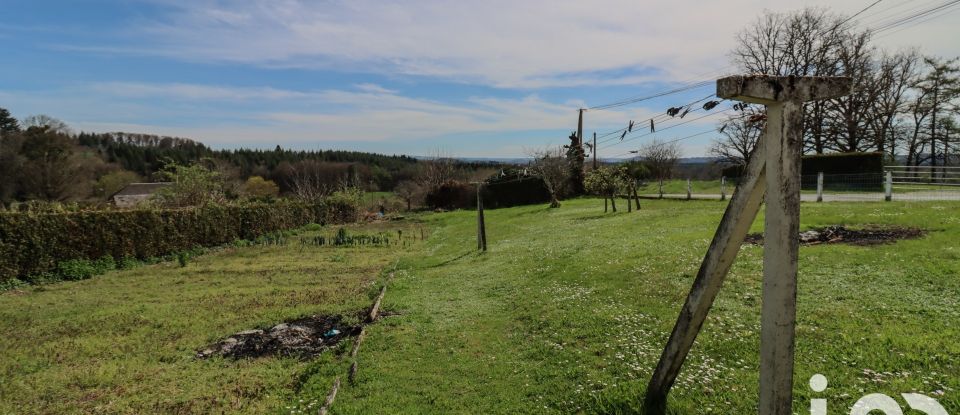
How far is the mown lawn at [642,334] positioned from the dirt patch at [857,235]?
52 centimetres

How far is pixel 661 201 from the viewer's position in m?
28.3

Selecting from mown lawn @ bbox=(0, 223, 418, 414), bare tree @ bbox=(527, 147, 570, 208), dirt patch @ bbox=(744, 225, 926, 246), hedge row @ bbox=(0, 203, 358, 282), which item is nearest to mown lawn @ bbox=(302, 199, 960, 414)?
dirt patch @ bbox=(744, 225, 926, 246)

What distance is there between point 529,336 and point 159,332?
697 cm

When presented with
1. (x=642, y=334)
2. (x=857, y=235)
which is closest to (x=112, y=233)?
(x=642, y=334)

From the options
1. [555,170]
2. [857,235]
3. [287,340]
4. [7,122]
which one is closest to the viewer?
[287,340]

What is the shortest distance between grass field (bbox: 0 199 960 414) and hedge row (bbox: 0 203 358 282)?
3.02 meters

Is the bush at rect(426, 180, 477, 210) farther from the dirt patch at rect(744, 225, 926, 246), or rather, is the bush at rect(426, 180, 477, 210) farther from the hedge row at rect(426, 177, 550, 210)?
the dirt patch at rect(744, 225, 926, 246)

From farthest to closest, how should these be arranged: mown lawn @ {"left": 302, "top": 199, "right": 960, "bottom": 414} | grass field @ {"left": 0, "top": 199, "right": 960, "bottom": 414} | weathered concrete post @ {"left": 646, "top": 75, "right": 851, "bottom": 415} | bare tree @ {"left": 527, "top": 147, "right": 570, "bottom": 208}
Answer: bare tree @ {"left": 527, "top": 147, "right": 570, "bottom": 208} < grass field @ {"left": 0, "top": 199, "right": 960, "bottom": 414} < mown lawn @ {"left": 302, "top": 199, "right": 960, "bottom": 414} < weathered concrete post @ {"left": 646, "top": 75, "right": 851, "bottom": 415}

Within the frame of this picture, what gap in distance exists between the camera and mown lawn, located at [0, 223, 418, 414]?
5.97m

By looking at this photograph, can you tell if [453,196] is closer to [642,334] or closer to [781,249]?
[642,334]

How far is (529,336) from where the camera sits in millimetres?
7156

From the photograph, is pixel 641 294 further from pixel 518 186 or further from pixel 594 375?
pixel 518 186

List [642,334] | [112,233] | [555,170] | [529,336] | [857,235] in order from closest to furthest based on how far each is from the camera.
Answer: [642,334] < [529,336] < [857,235] < [112,233] < [555,170]

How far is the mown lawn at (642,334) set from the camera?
4547 mm
